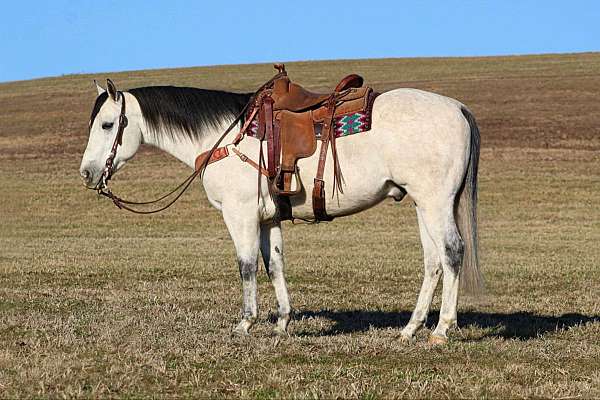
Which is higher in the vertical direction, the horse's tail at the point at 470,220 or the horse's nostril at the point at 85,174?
the horse's nostril at the point at 85,174

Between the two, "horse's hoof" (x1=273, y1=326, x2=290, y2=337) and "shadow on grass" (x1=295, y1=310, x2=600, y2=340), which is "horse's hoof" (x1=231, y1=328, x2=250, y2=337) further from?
"shadow on grass" (x1=295, y1=310, x2=600, y2=340)

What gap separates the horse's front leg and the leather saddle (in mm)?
387

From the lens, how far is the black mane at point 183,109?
9.78m

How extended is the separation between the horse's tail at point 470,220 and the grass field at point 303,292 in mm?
217

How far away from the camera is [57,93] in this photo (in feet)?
192

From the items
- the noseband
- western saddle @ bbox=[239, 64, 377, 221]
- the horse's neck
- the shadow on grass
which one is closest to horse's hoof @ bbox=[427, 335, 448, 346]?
the shadow on grass

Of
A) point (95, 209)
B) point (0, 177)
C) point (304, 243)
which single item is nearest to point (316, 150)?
point (304, 243)

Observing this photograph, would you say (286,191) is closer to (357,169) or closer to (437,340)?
(357,169)

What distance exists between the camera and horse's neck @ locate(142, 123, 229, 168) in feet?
31.9

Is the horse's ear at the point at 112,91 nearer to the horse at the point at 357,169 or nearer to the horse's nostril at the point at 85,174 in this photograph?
the horse at the point at 357,169

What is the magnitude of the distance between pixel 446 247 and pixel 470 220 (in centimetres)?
51

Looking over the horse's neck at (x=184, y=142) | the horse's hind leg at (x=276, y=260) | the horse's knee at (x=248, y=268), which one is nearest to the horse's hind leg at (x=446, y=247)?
the horse's hind leg at (x=276, y=260)

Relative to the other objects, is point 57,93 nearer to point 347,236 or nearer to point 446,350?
point 347,236

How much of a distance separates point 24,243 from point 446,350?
56.4 feet
